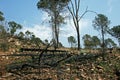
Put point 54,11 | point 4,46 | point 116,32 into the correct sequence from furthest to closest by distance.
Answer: point 116,32
point 54,11
point 4,46

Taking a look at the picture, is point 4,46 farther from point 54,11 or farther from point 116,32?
point 116,32

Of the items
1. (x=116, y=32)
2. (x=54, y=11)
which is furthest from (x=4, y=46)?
(x=116, y=32)

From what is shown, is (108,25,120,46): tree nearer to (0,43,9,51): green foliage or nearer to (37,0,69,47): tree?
(37,0,69,47): tree

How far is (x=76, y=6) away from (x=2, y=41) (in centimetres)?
804

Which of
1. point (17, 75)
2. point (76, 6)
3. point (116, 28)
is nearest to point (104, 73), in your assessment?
point (17, 75)

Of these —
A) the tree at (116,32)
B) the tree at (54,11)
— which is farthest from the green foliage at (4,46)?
the tree at (116,32)

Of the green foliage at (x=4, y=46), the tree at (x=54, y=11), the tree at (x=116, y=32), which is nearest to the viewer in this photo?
the green foliage at (x=4, y=46)

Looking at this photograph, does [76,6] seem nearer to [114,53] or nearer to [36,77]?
[114,53]

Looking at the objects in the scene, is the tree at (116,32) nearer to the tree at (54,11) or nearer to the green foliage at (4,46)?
the tree at (54,11)

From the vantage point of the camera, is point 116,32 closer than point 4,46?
No

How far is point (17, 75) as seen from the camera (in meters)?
8.63

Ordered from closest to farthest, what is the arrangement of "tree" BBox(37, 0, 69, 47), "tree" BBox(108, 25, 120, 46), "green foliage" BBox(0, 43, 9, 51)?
"green foliage" BBox(0, 43, 9, 51)
"tree" BBox(37, 0, 69, 47)
"tree" BBox(108, 25, 120, 46)

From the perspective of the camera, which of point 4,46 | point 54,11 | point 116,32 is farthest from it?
point 116,32

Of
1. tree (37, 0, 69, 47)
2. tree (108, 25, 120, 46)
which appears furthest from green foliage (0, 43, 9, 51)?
tree (108, 25, 120, 46)
